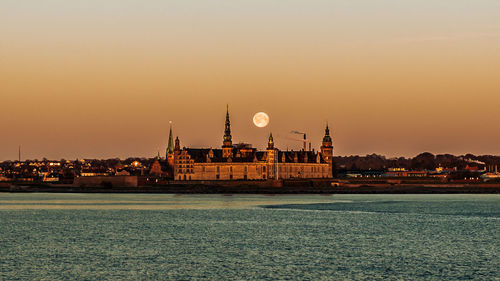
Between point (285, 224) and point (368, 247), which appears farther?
point (285, 224)

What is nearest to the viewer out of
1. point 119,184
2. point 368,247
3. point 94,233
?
point 368,247

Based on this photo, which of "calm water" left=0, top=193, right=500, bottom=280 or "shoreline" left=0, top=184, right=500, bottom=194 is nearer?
"calm water" left=0, top=193, right=500, bottom=280

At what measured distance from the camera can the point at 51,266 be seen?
4259cm

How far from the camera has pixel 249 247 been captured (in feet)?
170

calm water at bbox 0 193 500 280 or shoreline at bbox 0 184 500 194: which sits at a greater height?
shoreline at bbox 0 184 500 194

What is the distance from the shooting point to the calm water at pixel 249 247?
1602 inches

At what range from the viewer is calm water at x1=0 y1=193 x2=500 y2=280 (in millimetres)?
40688

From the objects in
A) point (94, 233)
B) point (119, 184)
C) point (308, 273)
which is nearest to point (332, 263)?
point (308, 273)

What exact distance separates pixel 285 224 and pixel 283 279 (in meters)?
33.2

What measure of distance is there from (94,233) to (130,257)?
16459 mm

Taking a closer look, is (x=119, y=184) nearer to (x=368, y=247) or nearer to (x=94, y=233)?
(x=94, y=233)

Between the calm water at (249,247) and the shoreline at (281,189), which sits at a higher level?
the shoreline at (281,189)

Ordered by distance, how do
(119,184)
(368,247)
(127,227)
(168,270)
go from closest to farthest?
(168,270) → (368,247) → (127,227) → (119,184)

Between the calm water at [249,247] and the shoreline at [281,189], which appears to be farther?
the shoreline at [281,189]
